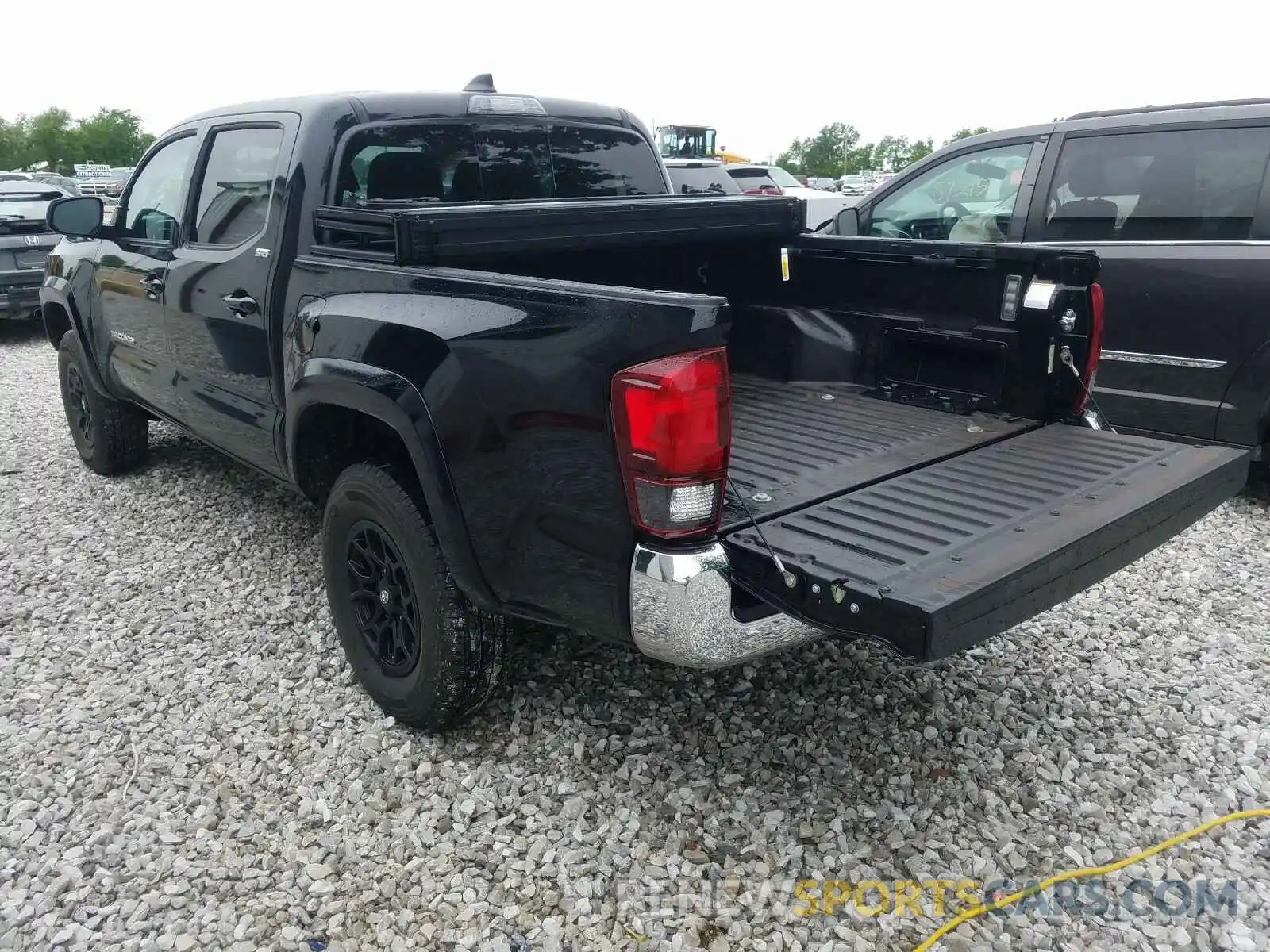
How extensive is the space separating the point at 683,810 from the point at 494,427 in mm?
1214

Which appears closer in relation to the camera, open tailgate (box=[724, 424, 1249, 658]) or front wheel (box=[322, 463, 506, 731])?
open tailgate (box=[724, 424, 1249, 658])

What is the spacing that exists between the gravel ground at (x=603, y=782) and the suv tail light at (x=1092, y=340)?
0.98 meters

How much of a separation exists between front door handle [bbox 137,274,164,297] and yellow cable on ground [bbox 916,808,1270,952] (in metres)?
3.91

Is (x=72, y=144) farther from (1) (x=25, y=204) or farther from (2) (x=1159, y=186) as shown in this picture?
(2) (x=1159, y=186)

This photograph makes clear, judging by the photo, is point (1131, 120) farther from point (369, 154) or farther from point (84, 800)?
point (84, 800)

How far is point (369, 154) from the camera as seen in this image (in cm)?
349

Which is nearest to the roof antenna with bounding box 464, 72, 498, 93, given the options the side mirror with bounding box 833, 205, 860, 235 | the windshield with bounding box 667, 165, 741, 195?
the side mirror with bounding box 833, 205, 860, 235

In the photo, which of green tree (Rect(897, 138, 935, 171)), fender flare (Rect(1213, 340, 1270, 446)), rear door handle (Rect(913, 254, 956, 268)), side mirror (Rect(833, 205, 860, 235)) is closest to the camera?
rear door handle (Rect(913, 254, 956, 268))

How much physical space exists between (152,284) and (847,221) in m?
3.90


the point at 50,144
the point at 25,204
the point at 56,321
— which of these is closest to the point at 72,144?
the point at 50,144

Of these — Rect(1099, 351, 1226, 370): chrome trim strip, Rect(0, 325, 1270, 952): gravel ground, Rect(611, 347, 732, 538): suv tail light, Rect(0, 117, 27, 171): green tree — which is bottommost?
Rect(0, 325, 1270, 952): gravel ground

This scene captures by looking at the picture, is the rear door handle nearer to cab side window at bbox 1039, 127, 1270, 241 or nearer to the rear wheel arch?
cab side window at bbox 1039, 127, 1270, 241

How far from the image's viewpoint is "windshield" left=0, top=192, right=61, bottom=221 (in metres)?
10.4

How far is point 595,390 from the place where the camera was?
7.20 feet
